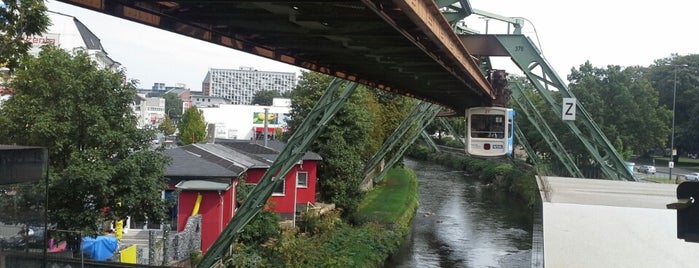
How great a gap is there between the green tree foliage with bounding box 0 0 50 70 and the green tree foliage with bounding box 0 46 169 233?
304 centimetres

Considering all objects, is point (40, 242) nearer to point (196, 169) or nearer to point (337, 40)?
point (337, 40)

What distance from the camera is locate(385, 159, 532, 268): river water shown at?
90.4 feet

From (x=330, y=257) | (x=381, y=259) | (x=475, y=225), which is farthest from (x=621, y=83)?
(x=330, y=257)

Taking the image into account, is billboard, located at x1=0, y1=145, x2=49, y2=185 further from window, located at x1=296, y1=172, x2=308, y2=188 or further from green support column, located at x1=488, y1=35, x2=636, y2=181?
window, located at x1=296, y1=172, x2=308, y2=188

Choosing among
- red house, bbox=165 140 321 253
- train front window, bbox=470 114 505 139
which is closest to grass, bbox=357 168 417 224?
train front window, bbox=470 114 505 139

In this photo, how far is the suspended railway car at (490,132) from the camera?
27.5m

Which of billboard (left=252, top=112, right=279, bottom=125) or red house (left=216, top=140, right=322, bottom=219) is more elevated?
billboard (left=252, top=112, right=279, bottom=125)

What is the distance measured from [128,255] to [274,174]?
426cm

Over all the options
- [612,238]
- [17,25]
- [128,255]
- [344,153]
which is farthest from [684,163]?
[17,25]

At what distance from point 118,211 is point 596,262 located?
10.5 metres

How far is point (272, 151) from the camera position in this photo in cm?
3216

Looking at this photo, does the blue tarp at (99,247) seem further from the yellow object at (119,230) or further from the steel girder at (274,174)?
the steel girder at (274,174)

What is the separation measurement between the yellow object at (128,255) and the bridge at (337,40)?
193cm

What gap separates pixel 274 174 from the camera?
17141mm
